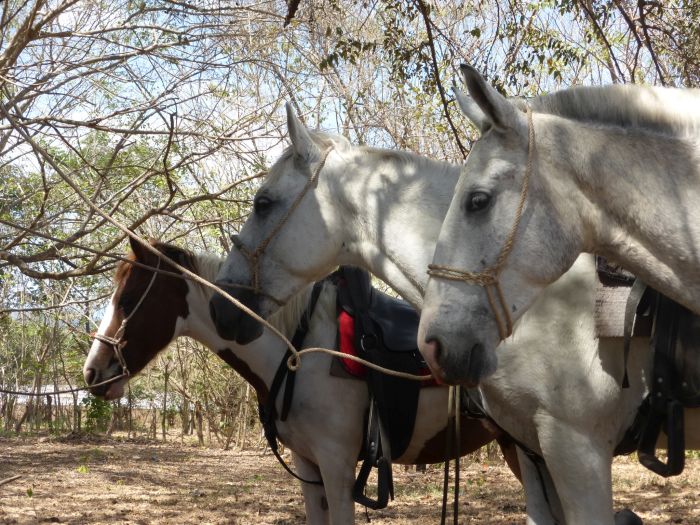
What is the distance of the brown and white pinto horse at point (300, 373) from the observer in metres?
4.16

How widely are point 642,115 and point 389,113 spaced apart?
9007 millimetres

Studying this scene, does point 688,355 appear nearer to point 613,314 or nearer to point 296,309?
point 613,314

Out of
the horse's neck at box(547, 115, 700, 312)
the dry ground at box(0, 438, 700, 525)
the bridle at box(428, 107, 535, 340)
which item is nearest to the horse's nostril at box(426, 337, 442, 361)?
the bridle at box(428, 107, 535, 340)

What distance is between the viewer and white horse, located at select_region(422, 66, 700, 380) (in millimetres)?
2207

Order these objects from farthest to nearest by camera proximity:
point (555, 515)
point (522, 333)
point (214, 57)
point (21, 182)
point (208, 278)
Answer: point (21, 182) → point (214, 57) → point (208, 278) → point (555, 515) → point (522, 333)

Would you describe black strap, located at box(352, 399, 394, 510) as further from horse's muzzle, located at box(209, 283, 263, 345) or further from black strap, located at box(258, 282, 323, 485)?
horse's muzzle, located at box(209, 283, 263, 345)

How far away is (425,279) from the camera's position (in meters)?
3.28

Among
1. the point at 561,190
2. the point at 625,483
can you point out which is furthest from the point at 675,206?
the point at 625,483

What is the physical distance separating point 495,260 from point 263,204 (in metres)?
1.73

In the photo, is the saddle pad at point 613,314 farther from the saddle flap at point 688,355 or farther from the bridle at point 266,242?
the bridle at point 266,242

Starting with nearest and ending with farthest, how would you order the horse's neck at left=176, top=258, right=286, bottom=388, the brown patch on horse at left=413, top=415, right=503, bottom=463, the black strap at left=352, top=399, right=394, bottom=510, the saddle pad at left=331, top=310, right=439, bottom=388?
the black strap at left=352, top=399, right=394, bottom=510 → the saddle pad at left=331, top=310, right=439, bottom=388 → the brown patch on horse at left=413, top=415, right=503, bottom=463 → the horse's neck at left=176, top=258, right=286, bottom=388

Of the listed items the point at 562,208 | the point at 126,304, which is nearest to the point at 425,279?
the point at 562,208

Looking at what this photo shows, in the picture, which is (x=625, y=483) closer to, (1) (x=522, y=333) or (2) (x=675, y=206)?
(1) (x=522, y=333)

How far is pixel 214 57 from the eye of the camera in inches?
250
